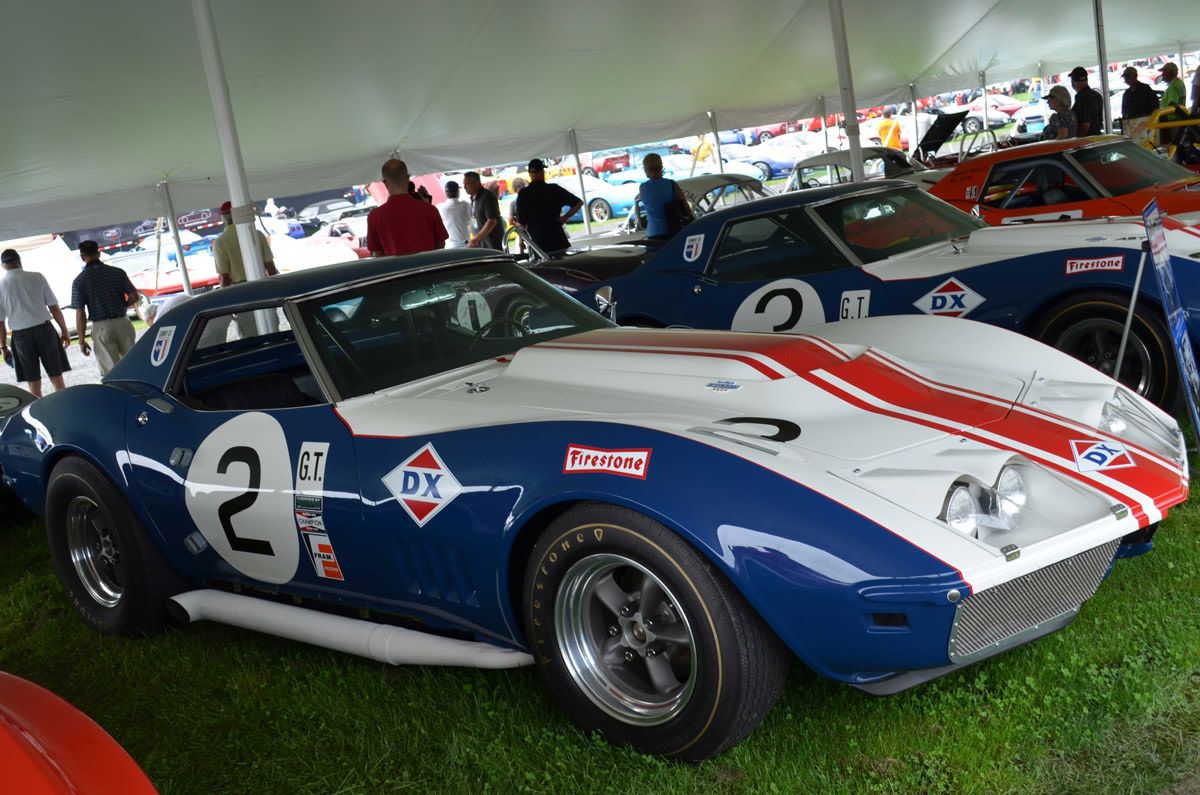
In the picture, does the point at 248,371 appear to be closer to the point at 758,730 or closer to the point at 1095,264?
the point at 758,730

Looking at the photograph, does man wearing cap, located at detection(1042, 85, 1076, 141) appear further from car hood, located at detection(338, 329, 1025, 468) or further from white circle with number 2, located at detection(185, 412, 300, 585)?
white circle with number 2, located at detection(185, 412, 300, 585)

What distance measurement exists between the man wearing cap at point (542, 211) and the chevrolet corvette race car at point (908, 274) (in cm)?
373

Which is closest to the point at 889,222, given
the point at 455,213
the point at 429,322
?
the point at 429,322

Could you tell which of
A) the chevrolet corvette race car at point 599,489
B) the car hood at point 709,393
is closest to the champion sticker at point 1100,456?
the chevrolet corvette race car at point 599,489

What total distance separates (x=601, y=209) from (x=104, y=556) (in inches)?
892

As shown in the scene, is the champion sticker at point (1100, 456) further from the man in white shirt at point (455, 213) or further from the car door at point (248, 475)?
the man in white shirt at point (455, 213)

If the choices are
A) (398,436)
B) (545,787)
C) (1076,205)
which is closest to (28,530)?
(398,436)

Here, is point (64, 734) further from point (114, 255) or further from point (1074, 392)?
point (114, 255)

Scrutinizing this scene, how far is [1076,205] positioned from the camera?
296 inches

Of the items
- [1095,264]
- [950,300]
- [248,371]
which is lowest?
[950,300]

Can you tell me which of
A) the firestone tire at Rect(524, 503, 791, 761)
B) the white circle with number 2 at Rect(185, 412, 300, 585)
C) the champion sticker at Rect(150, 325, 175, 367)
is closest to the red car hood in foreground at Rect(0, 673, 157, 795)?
the firestone tire at Rect(524, 503, 791, 761)

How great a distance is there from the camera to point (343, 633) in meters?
3.43

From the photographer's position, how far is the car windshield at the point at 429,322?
12.0 ft

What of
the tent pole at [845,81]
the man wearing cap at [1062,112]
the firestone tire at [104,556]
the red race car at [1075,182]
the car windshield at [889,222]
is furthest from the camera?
the man wearing cap at [1062,112]
